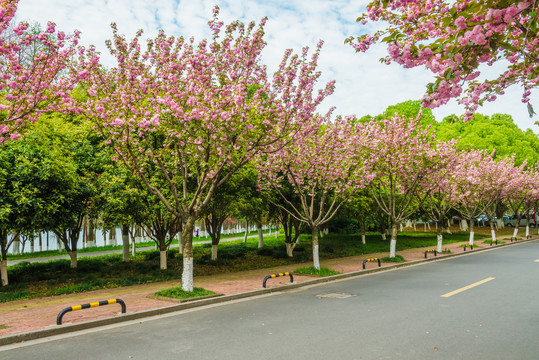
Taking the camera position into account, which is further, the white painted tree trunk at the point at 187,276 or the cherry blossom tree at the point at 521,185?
the cherry blossom tree at the point at 521,185

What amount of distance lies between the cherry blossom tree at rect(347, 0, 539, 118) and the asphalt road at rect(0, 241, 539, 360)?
4.08 metres

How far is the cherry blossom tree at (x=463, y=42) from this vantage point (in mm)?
4070

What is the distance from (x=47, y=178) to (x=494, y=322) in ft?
45.6

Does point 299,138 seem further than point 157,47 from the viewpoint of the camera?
Yes

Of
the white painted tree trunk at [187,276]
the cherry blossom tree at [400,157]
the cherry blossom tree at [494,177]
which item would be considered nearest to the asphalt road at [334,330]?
the white painted tree trunk at [187,276]

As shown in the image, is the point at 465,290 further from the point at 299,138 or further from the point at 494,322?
the point at 299,138

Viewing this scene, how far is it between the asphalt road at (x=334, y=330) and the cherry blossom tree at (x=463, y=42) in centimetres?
408

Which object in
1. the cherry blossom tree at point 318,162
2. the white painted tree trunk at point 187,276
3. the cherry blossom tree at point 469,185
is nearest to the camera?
the white painted tree trunk at point 187,276

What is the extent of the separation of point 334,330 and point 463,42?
5608 mm


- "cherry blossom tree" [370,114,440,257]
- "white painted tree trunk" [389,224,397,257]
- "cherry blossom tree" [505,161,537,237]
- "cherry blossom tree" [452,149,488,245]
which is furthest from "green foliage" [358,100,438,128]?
"white painted tree trunk" [389,224,397,257]

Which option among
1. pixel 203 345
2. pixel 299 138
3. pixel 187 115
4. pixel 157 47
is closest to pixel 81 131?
pixel 157 47

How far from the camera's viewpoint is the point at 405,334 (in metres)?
6.93

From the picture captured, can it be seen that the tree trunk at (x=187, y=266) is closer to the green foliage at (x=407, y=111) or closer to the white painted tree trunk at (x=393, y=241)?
the white painted tree trunk at (x=393, y=241)

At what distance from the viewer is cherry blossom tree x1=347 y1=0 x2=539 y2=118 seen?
407cm
